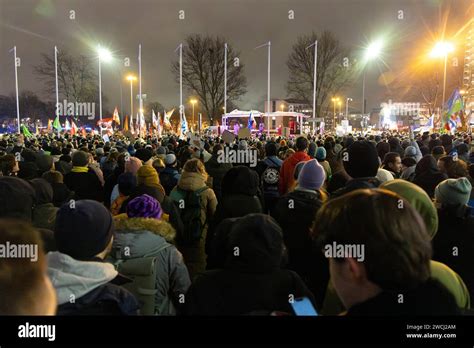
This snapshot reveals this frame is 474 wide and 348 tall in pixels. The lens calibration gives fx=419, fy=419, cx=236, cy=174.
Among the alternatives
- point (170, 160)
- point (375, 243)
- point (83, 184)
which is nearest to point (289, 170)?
point (170, 160)

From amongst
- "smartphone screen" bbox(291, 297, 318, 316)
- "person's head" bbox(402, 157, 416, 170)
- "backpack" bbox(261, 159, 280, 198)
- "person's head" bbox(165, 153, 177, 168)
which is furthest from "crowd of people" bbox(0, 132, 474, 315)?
"backpack" bbox(261, 159, 280, 198)

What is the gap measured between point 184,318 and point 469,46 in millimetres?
175503

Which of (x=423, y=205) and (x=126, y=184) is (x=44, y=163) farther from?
(x=423, y=205)

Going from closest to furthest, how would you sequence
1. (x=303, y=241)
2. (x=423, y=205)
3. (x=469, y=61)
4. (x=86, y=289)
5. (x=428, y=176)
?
(x=86, y=289)
(x=423, y=205)
(x=303, y=241)
(x=428, y=176)
(x=469, y=61)

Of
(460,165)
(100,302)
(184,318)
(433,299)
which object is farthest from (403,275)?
(460,165)

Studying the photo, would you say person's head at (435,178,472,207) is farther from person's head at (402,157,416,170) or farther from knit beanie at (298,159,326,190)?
person's head at (402,157,416,170)

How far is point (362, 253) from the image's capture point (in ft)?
5.59

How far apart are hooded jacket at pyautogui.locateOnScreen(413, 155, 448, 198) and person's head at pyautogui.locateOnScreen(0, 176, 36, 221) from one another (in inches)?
185

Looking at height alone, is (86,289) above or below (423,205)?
below

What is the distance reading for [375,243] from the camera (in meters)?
1.69

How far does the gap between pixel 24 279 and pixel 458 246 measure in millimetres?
3301

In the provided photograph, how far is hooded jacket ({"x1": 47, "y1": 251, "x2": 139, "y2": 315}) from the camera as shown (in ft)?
7.09

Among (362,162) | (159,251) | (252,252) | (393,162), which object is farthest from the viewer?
(393,162)

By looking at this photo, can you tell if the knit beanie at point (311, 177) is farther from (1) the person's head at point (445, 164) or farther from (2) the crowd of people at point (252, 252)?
(1) the person's head at point (445, 164)
